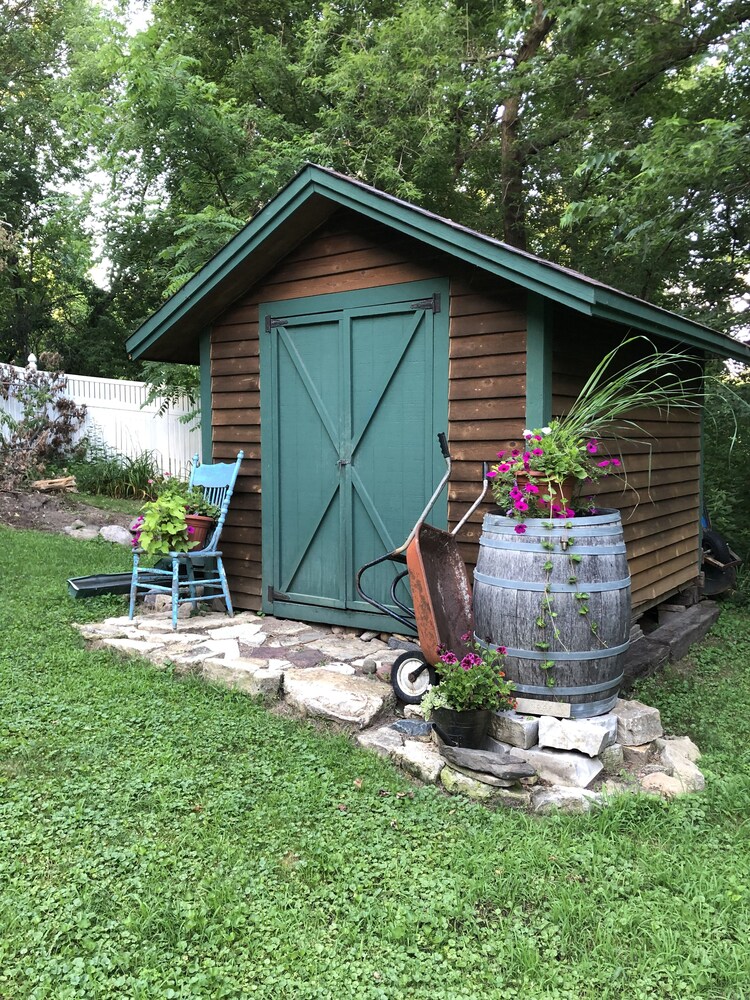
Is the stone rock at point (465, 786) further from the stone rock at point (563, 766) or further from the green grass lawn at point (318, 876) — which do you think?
the stone rock at point (563, 766)

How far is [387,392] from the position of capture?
4586mm

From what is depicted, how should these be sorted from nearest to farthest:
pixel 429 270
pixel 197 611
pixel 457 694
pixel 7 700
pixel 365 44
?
pixel 457 694 → pixel 7 700 → pixel 429 270 → pixel 197 611 → pixel 365 44

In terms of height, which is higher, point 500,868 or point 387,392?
point 387,392

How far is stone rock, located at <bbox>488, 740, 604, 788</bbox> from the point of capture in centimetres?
300

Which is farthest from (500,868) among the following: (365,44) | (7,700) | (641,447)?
(365,44)

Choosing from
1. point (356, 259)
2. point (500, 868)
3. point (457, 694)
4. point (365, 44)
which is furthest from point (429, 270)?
point (365, 44)

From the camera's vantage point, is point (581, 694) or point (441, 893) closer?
point (441, 893)

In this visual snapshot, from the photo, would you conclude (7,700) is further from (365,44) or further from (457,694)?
(365,44)

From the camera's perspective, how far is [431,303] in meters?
4.35

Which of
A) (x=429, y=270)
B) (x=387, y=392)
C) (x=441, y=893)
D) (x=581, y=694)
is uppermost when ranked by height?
(x=429, y=270)

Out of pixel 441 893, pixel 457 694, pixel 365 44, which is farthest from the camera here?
pixel 365 44

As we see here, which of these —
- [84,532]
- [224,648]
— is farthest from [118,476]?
[224,648]

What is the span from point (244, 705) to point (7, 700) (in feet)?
3.94

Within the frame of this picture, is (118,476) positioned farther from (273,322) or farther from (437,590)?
(437,590)
